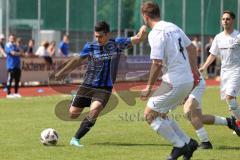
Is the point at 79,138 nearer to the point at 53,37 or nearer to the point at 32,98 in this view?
the point at 32,98

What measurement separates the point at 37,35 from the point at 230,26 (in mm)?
23377

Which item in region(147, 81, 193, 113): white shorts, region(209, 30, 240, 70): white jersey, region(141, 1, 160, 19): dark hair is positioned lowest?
region(147, 81, 193, 113): white shorts

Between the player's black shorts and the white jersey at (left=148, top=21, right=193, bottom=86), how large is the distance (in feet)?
8.27

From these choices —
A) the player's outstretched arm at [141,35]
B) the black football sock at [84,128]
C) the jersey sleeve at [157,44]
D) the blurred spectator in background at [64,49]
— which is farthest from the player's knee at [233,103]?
the blurred spectator in background at [64,49]

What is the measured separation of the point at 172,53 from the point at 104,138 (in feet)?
12.5

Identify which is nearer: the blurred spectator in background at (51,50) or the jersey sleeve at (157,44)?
the jersey sleeve at (157,44)

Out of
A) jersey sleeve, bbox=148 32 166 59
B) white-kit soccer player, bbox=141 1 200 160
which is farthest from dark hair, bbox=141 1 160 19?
jersey sleeve, bbox=148 32 166 59

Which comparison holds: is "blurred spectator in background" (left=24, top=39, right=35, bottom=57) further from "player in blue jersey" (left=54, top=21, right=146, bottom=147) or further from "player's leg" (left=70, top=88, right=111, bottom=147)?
"player's leg" (left=70, top=88, right=111, bottom=147)

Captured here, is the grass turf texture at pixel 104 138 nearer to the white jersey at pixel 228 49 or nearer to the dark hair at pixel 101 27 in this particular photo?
the white jersey at pixel 228 49

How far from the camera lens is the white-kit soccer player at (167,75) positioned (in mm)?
9383

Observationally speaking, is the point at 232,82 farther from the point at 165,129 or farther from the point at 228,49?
the point at 165,129

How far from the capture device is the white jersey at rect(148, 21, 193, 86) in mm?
9391

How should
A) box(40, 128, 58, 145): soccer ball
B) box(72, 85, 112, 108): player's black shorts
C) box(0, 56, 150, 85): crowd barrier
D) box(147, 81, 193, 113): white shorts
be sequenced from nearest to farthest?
1. box(147, 81, 193, 113): white shorts
2. box(40, 128, 58, 145): soccer ball
3. box(72, 85, 112, 108): player's black shorts
4. box(0, 56, 150, 85): crowd barrier

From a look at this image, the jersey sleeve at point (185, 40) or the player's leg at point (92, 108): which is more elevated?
the jersey sleeve at point (185, 40)
